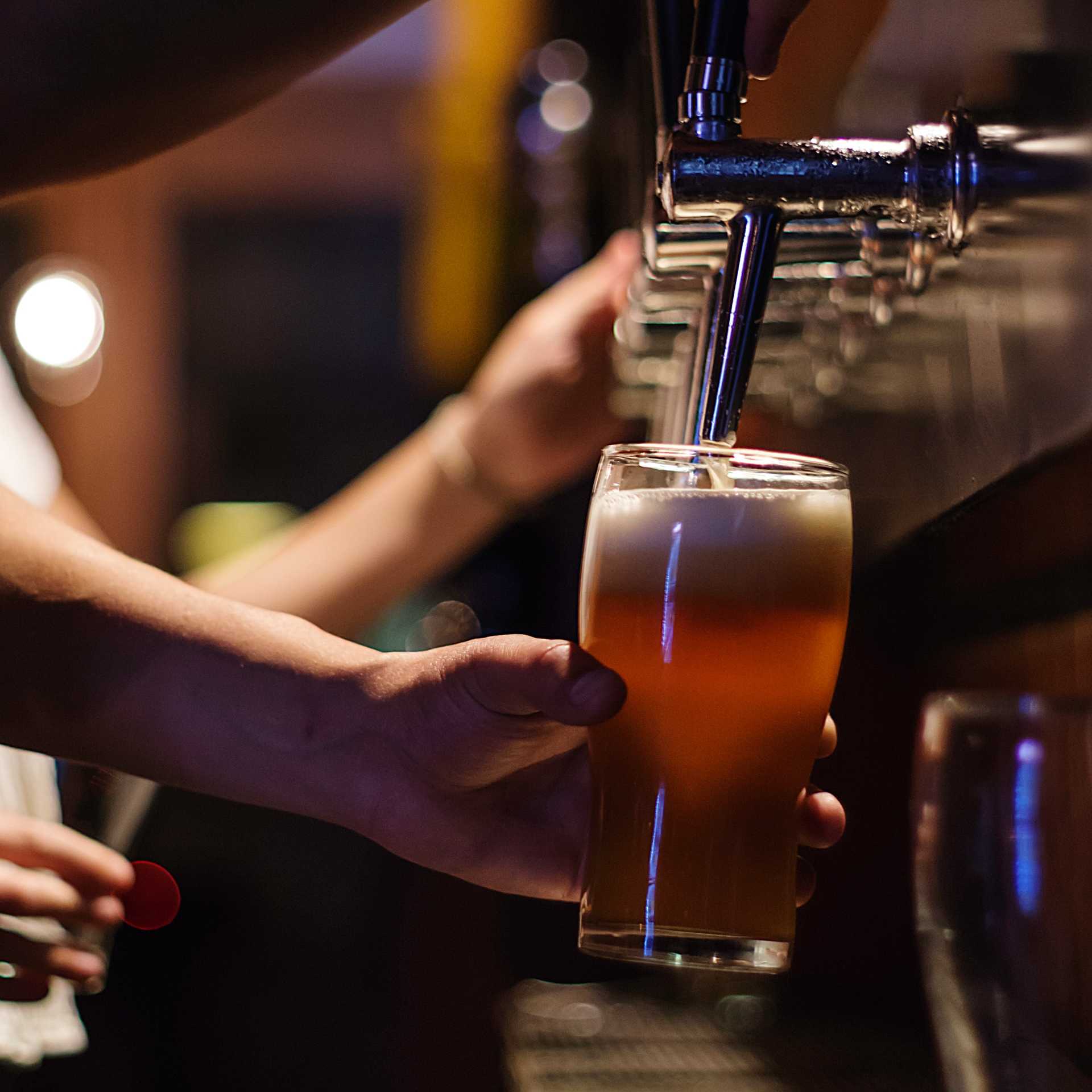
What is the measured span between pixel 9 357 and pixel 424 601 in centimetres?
159

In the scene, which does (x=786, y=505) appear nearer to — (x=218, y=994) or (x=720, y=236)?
(x=720, y=236)

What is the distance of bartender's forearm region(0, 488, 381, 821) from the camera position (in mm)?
596

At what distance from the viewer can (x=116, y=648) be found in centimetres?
60

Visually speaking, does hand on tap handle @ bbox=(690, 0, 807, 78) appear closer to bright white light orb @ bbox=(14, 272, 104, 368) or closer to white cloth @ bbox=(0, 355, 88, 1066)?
white cloth @ bbox=(0, 355, 88, 1066)

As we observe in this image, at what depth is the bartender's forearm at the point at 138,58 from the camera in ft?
1.87

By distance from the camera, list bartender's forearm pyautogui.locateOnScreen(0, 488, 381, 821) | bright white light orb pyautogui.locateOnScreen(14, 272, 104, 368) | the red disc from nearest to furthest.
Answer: bartender's forearm pyautogui.locateOnScreen(0, 488, 381, 821) → the red disc → bright white light orb pyautogui.locateOnScreen(14, 272, 104, 368)

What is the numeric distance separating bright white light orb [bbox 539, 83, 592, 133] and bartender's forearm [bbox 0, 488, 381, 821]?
1505 millimetres

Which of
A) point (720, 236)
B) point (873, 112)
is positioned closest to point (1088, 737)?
point (720, 236)

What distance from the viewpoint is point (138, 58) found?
58 cm

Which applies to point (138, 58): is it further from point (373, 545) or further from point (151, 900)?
point (373, 545)

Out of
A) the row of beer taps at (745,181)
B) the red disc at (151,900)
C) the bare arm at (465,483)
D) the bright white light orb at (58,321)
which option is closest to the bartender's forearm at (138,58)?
the row of beer taps at (745,181)

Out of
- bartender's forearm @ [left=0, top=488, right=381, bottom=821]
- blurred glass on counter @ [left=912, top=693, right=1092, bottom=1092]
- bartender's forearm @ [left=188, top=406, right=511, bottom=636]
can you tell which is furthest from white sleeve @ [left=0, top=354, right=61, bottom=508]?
blurred glass on counter @ [left=912, top=693, right=1092, bottom=1092]

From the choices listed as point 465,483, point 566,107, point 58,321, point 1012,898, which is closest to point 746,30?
point 1012,898

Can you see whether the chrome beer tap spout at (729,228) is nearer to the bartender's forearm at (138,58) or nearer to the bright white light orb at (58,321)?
the bartender's forearm at (138,58)
